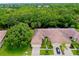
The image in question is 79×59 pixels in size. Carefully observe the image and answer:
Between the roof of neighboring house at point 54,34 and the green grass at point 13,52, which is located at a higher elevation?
the roof of neighboring house at point 54,34

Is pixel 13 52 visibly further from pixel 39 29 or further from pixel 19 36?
pixel 39 29

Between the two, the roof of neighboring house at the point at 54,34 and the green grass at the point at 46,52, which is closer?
the green grass at the point at 46,52

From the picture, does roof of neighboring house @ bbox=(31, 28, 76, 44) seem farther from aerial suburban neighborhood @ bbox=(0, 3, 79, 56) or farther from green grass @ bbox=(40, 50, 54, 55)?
green grass @ bbox=(40, 50, 54, 55)

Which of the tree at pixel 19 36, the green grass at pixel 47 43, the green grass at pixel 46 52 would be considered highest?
the tree at pixel 19 36

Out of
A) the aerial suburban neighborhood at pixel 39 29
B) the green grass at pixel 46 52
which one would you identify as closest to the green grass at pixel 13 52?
the aerial suburban neighborhood at pixel 39 29

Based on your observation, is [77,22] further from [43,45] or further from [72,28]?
[43,45]

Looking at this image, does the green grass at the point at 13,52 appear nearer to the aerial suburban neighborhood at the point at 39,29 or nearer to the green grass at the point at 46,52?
the aerial suburban neighborhood at the point at 39,29

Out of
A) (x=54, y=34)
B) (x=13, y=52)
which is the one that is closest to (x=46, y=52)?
(x=54, y=34)
